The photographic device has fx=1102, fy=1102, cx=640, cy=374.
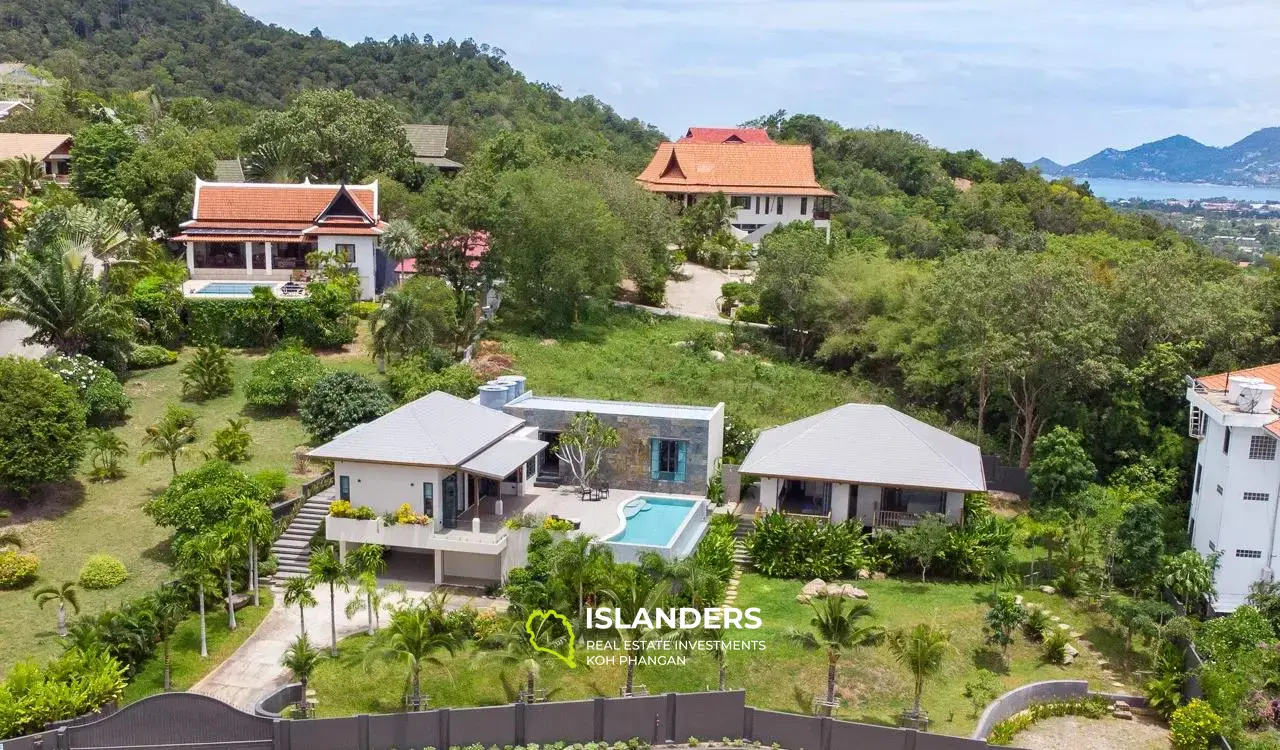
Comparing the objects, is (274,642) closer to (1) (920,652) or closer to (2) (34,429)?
(2) (34,429)

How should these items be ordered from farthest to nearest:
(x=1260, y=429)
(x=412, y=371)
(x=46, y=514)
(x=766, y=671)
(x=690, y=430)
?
(x=412, y=371) → (x=690, y=430) → (x=46, y=514) → (x=1260, y=429) → (x=766, y=671)

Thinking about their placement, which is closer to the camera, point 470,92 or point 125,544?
point 125,544

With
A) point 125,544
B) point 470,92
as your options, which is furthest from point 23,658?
point 470,92

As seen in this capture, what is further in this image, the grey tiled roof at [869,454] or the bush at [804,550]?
the grey tiled roof at [869,454]

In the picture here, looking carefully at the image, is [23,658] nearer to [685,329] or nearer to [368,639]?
[368,639]

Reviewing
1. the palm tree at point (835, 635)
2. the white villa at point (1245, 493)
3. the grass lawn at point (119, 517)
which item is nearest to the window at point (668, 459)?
the grass lawn at point (119, 517)

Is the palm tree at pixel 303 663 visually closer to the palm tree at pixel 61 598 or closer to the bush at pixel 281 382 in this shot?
the palm tree at pixel 61 598

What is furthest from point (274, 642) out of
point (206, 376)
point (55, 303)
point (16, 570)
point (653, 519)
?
point (55, 303)
